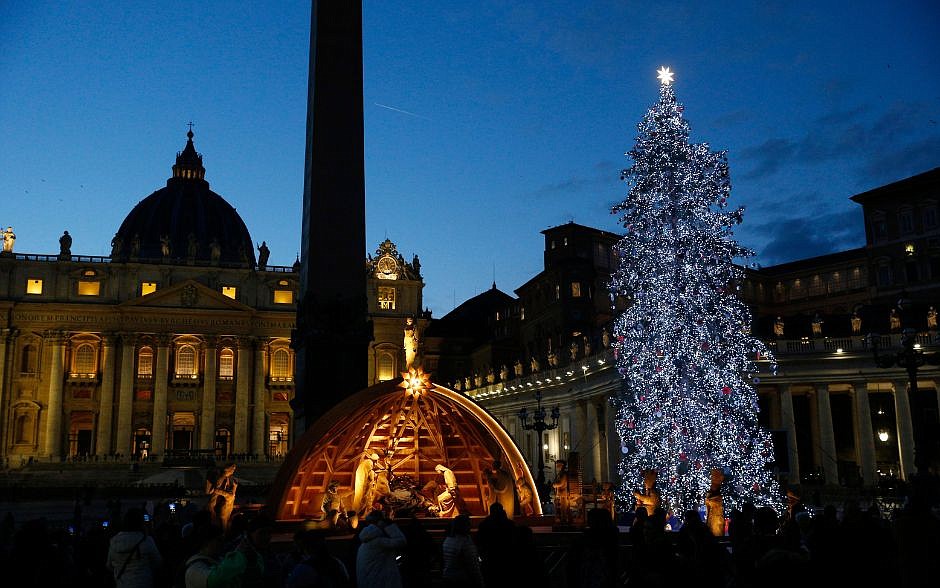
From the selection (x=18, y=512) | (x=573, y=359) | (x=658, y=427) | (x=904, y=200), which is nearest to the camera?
(x=658, y=427)

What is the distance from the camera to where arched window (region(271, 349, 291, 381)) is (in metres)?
76.3

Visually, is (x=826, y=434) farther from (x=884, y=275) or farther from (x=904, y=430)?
(x=884, y=275)

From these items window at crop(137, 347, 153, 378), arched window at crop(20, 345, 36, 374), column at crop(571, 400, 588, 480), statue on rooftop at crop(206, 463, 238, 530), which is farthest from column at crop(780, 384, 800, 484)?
arched window at crop(20, 345, 36, 374)

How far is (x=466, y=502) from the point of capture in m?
18.2

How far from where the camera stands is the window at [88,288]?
70875mm

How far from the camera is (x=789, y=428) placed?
37125 millimetres

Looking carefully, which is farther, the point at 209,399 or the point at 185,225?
the point at 185,225

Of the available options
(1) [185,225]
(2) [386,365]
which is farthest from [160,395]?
(1) [185,225]

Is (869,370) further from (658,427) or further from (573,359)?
(658,427)

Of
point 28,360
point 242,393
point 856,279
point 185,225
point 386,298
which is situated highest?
point 185,225

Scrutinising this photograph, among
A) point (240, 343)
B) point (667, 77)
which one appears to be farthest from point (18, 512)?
point (240, 343)

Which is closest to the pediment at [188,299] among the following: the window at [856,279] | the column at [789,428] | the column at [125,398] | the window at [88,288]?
the column at [125,398]

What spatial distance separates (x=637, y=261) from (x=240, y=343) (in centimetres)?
5570

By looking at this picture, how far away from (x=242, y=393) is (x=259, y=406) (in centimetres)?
186
